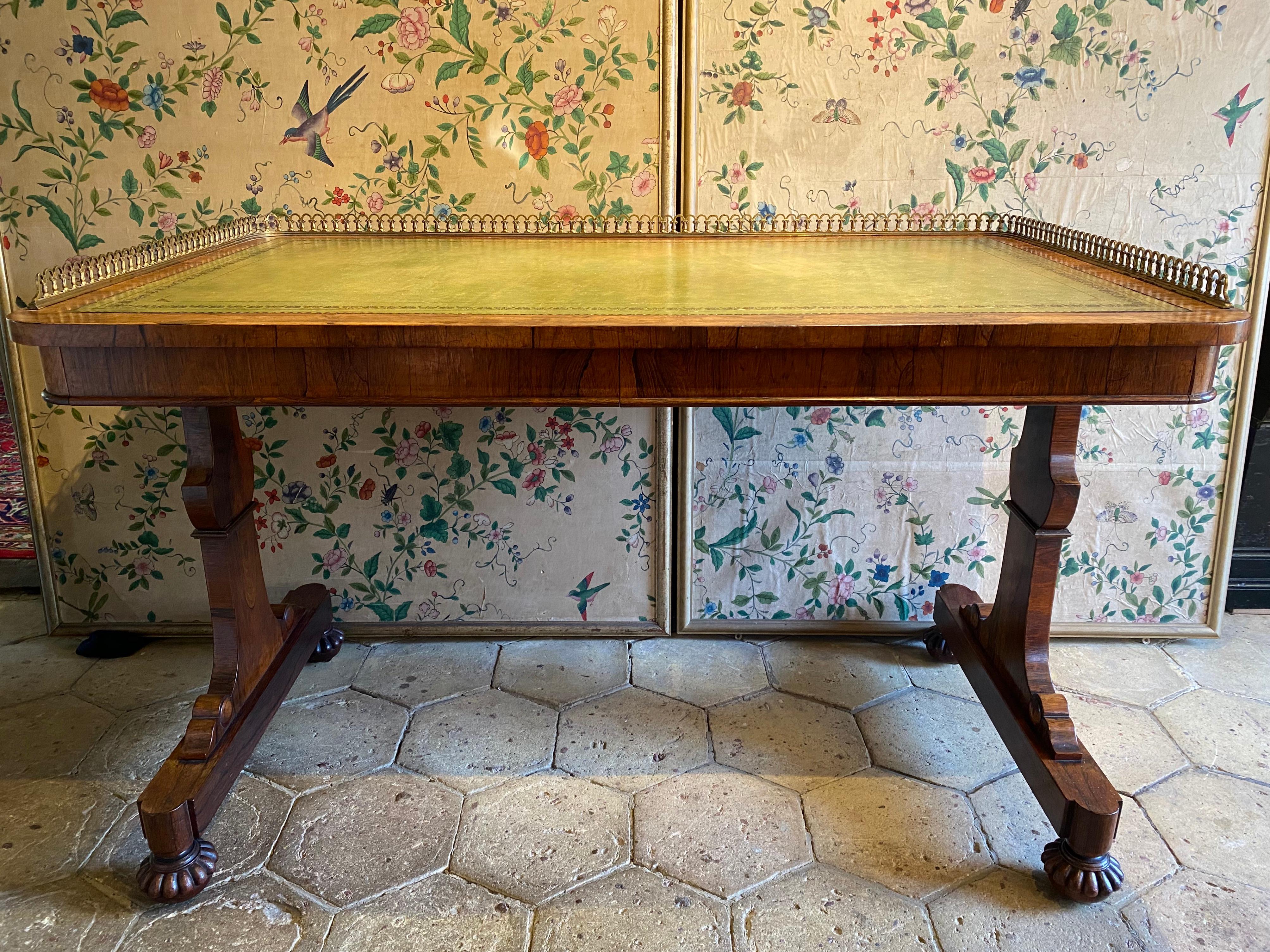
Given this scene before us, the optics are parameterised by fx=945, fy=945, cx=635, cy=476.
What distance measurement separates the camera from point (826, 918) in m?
1.38

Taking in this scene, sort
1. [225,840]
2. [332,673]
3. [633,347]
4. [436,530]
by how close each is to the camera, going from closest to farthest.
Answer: [633,347]
[225,840]
[332,673]
[436,530]

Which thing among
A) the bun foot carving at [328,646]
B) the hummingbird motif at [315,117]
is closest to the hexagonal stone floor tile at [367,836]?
the bun foot carving at [328,646]

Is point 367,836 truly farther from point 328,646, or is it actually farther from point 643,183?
point 643,183

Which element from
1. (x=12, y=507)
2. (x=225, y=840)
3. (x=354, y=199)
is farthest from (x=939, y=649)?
(x=12, y=507)

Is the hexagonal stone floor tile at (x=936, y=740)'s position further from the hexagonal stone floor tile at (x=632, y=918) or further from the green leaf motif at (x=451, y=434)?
the green leaf motif at (x=451, y=434)

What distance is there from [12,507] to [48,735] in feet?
5.11

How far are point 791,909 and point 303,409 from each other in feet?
4.64

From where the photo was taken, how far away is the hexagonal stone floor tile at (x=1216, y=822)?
1489 mm

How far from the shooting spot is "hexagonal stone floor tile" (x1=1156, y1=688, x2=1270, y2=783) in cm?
175

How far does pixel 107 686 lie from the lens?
201 centimetres

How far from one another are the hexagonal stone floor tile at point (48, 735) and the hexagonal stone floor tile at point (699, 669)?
1079mm

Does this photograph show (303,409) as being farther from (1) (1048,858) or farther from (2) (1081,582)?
Answer: (2) (1081,582)

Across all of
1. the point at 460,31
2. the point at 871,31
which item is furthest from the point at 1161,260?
the point at 460,31

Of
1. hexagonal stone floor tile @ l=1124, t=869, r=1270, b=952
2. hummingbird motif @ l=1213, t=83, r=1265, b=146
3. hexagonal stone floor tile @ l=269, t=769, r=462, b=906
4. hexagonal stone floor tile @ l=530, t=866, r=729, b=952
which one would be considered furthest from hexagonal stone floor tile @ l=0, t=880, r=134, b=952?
hummingbird motif @ l=1213, t=83, r=1265, b=146
